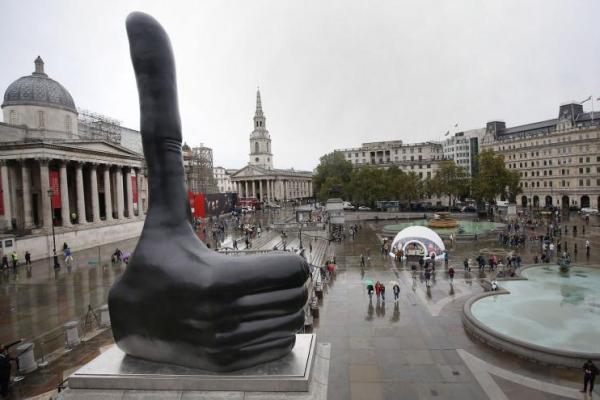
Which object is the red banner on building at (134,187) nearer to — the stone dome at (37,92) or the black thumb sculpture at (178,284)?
the stone dome at (37,92)

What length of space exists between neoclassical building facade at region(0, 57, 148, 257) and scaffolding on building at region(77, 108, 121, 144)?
32.4 ft

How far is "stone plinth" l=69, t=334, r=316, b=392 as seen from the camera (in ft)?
22.4

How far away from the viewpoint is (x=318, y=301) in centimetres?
2045

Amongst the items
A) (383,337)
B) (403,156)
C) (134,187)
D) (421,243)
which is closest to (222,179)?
(403,156)

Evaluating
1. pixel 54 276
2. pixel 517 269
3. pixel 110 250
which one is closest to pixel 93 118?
pixel 110 250

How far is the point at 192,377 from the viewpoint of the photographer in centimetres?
693

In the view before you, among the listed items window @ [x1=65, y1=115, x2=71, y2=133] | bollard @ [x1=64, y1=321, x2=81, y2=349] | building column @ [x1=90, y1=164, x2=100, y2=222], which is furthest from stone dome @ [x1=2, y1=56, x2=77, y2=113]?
bollard @ [x1=64, y1=321, x2=81, y2=349]

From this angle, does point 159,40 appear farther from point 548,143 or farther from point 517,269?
point 548,143

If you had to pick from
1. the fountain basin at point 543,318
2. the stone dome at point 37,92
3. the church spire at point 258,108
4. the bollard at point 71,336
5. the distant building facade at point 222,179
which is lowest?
the fountain basin at point 543,318

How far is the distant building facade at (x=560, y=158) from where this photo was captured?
240 feet

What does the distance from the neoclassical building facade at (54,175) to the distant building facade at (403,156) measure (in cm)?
7535

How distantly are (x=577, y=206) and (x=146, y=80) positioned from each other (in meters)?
Result: 87.9

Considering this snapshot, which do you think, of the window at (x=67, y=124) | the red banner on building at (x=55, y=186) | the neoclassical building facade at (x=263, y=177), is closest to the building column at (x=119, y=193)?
the window at (x=67, y=124)

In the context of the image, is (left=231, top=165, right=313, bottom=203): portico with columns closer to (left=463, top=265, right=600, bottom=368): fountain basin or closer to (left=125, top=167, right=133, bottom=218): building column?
(left=125, top=167, right=133, bottom=218): building column
